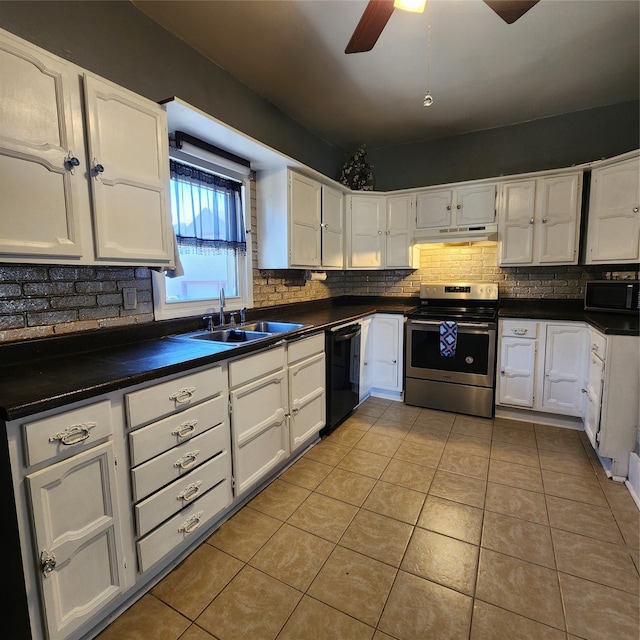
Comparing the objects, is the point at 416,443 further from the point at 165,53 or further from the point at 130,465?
the point at 165,53

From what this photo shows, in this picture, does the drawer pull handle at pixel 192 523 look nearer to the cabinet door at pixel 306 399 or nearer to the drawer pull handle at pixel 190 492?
the drawer pull handle at pixel 190 492

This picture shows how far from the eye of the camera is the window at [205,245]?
2.23 m

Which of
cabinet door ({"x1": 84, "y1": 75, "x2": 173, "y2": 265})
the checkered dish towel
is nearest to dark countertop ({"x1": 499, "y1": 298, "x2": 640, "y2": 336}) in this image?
the checkered dish towel

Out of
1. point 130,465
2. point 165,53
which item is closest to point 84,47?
point 165,53

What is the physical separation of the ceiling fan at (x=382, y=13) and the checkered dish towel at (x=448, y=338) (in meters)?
2.10

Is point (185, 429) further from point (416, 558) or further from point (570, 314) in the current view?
point (570, 314)

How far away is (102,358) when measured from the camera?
61.1 inches

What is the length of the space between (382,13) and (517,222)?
7.58 ft

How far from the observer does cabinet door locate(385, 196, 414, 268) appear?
3.70 meters

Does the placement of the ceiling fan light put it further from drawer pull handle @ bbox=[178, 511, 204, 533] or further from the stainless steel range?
drawer pull handle @ bbox=[178, 511, 204, 533]

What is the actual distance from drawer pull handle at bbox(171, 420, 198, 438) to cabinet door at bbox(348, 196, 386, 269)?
266 centimetres

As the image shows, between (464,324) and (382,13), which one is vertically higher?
(382,13)

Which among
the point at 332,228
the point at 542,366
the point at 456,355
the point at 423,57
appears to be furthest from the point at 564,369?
the point at 423,57

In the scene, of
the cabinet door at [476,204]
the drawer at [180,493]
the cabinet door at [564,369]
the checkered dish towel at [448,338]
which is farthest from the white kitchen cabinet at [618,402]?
the drawer at [180,493]
